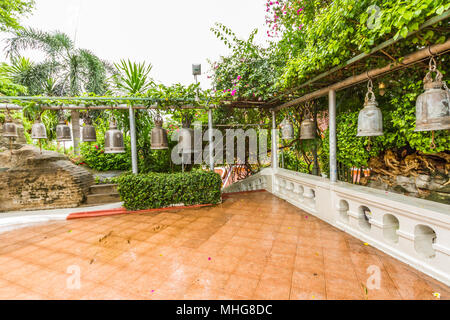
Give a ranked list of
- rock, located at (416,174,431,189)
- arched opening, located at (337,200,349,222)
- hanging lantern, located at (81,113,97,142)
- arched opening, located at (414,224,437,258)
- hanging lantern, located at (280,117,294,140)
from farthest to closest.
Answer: hanging lantern, located at (280,117,294,140) < hanging lantern, located at (81,113,97,142) < arched opening, located at (337,200,349,222) < rock, located at (416,174,431,189) < arched opening, located at (414,224,437,258)

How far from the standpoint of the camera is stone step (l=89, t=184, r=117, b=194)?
260 inches

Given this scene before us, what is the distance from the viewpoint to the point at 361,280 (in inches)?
94.0

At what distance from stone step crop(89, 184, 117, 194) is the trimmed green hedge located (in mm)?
1850

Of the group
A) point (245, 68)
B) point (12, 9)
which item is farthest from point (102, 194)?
point (12, 9)

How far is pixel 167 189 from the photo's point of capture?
5.32 meters

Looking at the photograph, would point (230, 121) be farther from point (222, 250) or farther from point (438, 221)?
point (438, 221)

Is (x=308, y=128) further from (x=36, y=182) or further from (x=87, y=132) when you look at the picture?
(x=36, y=182)

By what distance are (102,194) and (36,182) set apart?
65.2 inches

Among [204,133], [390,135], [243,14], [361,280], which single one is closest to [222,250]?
[361,280]

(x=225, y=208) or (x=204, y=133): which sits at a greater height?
(x=204, y=133)

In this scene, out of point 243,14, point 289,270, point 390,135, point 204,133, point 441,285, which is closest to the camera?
point 441,285

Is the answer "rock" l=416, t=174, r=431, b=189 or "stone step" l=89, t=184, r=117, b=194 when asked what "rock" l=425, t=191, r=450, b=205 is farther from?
"stone step" l=89, t=184, r=117, b=194

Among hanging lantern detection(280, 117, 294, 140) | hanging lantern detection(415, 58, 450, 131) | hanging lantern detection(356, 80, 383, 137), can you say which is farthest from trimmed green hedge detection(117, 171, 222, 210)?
hanging lantern detection(415, 58, 450, 131)
